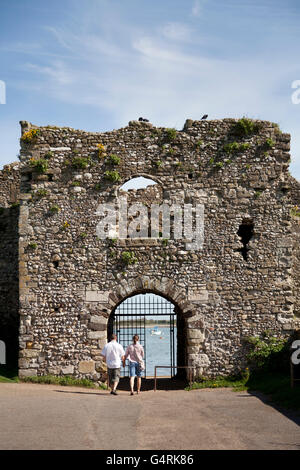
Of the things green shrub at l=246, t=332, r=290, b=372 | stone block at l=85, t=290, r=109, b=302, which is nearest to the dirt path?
green shrub at l=246, t=332, r=290, b=372

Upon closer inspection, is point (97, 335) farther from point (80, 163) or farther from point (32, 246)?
point (80, 163)

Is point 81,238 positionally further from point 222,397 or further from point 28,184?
point 222,397

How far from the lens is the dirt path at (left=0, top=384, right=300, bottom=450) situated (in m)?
7.31

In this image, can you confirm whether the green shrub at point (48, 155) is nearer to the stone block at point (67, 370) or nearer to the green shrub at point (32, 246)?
the green shrub at point (32, 246)

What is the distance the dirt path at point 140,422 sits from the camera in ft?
24.0

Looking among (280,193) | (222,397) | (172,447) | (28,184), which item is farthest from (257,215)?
(172,447)

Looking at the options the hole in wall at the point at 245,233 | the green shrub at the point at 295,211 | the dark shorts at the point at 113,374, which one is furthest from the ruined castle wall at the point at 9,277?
the green shrub at the point at 295,211

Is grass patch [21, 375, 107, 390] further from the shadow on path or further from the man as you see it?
the shadow on path

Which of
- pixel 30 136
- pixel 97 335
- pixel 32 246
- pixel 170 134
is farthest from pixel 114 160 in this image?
pixel 97 335

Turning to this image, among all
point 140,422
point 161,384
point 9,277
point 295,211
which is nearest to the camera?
point 140,422

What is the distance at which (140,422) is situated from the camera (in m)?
8.84

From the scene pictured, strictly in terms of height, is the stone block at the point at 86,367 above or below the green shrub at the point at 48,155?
below

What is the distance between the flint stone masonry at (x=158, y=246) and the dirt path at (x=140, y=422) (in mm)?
1880

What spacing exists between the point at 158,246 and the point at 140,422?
20.5 ft
